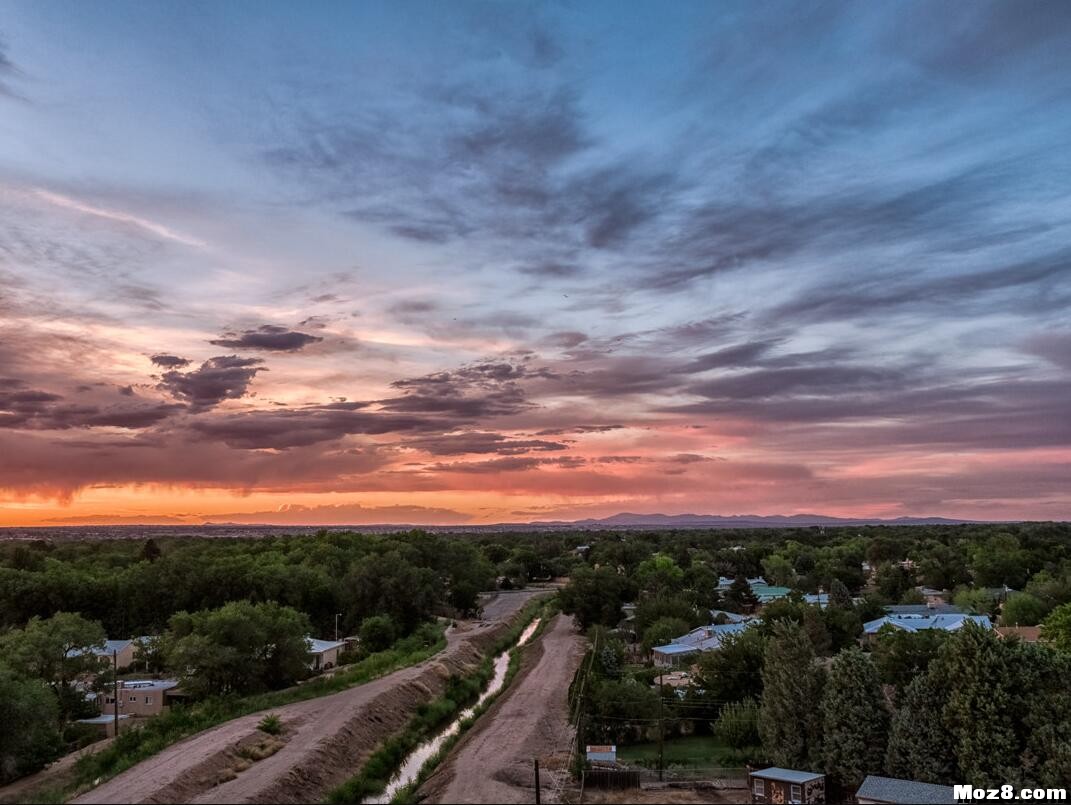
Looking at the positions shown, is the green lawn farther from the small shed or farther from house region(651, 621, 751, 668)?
house region(651, 621, 751, 668)

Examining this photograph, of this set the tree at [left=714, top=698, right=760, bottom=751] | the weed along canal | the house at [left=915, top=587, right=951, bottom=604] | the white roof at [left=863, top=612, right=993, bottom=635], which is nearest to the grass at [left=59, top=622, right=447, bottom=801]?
the weed along canal

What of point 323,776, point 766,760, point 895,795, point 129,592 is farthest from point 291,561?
point 895,795

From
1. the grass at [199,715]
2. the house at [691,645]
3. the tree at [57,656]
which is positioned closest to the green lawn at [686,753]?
the house at [691,645]

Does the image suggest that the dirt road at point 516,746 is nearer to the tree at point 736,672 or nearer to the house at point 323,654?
the tree at point 736,672

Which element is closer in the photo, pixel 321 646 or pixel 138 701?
pixel 138 701

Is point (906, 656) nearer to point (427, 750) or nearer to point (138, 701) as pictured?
point (427, 750)

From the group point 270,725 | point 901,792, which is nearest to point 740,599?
point 270,725
